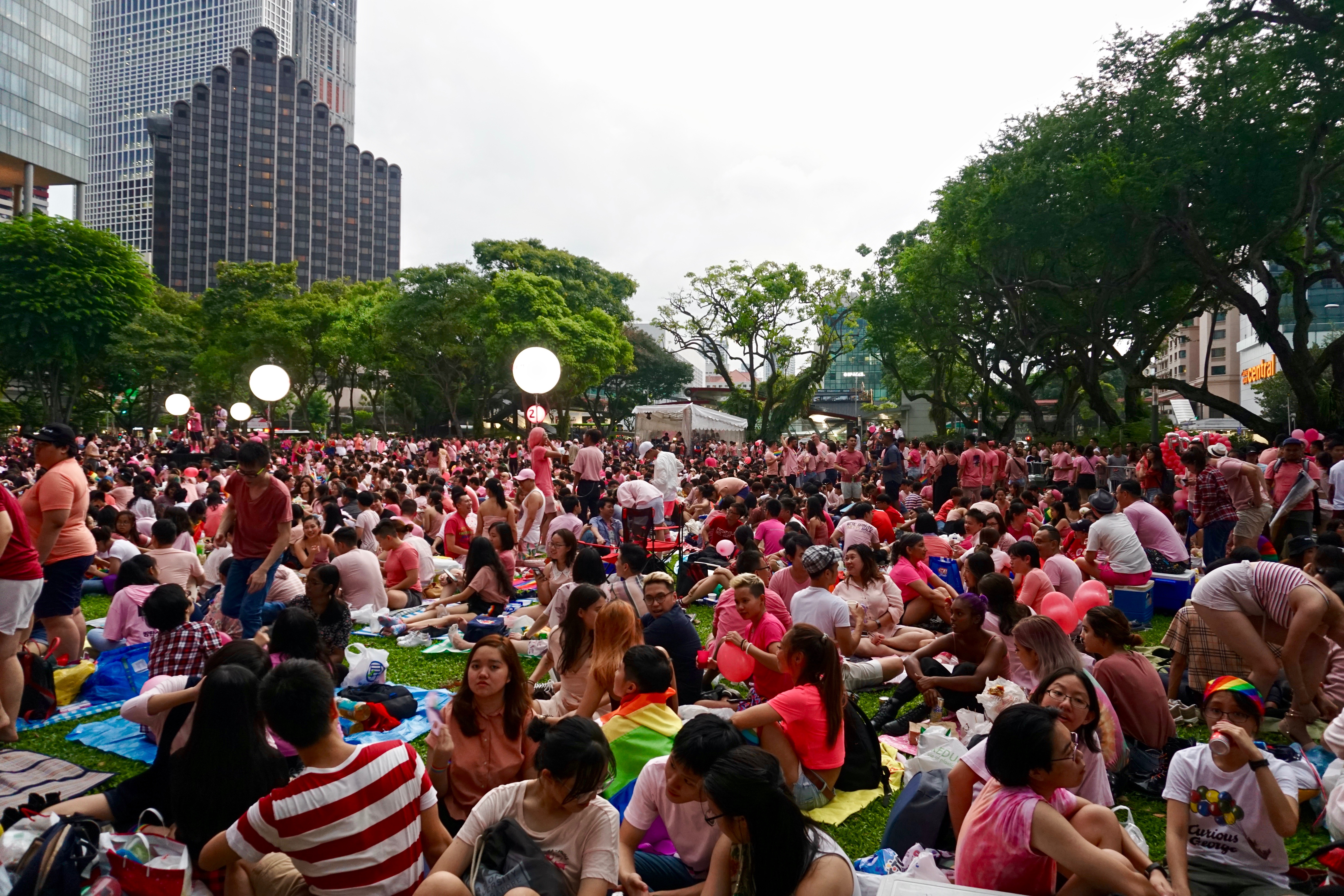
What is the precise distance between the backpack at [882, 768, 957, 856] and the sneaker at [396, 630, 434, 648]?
194 inches

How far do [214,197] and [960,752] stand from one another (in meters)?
101

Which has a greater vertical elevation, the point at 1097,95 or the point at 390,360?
the point at 1097,95

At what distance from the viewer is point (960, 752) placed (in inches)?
167

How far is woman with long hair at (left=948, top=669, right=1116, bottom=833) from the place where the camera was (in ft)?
10.8

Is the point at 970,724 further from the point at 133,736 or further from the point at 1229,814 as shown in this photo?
the point at 133,736

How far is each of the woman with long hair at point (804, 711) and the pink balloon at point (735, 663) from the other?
1184 millimetres

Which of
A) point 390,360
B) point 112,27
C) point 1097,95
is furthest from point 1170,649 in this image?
point 112,27

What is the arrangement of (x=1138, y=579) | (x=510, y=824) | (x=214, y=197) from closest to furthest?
(x=510, y=824) < (x=1138, y=579) < (x=214, y=197)

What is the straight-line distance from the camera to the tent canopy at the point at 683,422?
3131 cm

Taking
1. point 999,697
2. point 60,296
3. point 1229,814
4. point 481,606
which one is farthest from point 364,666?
point 60,296

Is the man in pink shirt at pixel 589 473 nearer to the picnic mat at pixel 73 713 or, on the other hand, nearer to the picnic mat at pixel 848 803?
the picnic mat at pixel 73 713

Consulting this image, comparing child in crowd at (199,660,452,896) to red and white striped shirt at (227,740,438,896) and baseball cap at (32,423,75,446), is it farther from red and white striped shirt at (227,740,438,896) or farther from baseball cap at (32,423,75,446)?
baseball cap at (32,423,75,446)

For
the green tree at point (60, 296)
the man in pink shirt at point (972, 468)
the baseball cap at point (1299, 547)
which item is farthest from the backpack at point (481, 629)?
the green tree at point (60, 296)

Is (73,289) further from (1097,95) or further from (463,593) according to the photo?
(1097,95)
